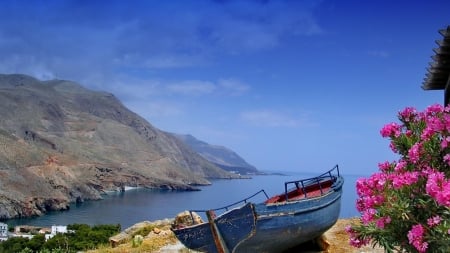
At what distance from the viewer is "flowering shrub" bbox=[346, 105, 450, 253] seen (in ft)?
15.6

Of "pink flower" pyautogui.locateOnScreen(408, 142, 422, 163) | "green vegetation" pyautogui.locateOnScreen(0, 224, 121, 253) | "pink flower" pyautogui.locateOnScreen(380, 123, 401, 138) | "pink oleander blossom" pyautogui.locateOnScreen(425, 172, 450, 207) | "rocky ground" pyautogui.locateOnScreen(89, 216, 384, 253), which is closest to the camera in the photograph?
"pink oleander blossom" pyautogui.locateOnScreen(425, 172, 450, 207)

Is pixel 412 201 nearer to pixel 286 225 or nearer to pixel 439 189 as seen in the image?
pixel 439 189

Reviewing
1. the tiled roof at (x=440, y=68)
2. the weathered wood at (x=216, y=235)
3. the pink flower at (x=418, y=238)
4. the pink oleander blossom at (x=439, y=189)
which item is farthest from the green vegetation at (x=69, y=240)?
the pink oleander blossom at (x=439, y=189)

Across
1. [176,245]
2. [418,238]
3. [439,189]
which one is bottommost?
[176,245]

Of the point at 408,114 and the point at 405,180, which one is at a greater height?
the point at 408,114

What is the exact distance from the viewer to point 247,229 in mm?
11703

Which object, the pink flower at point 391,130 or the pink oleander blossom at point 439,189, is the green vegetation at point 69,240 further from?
the pink oleander blossom at point 439,189

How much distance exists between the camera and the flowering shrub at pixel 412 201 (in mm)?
4750

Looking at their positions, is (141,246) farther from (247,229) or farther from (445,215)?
(445,215)

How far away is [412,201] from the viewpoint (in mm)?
5164

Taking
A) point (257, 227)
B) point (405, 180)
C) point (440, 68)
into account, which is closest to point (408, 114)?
point (405, 180)

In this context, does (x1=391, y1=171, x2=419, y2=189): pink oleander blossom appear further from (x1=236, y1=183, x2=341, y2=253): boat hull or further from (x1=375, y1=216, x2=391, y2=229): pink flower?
(x1=236, y1=183, x2=341, y2=253): boat hull

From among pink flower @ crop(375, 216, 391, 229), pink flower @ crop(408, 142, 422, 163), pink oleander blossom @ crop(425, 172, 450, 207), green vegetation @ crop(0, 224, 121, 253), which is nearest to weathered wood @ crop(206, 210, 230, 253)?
pink flower @ crop(375, 216, 391, 229)

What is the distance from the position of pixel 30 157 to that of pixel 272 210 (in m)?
169
